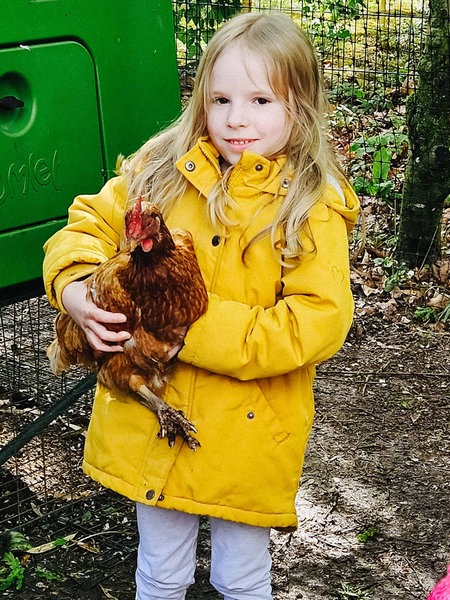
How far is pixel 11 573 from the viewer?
308 cm

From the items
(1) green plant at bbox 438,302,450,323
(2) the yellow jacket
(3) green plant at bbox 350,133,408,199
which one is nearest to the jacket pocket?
(2) the yellow jacket

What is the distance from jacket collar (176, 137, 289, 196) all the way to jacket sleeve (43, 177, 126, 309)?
0.22 metres

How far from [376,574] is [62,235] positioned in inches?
65.1

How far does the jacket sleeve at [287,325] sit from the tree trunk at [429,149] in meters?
3.66

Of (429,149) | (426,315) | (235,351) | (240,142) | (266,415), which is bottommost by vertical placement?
(426,315)

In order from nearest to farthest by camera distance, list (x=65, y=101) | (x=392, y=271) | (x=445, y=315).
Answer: (x=65, y=101) → (x=445, y=315) → (x=392, y=271)

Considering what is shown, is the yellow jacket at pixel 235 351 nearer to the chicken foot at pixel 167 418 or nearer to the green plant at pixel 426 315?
the chicken foot at pixel 167 418

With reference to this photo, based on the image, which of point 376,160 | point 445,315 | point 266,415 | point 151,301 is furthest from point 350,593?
point 376,160

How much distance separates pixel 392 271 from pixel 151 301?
3.77 meters

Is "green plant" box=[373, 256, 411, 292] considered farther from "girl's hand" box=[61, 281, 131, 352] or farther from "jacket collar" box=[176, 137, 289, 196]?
"girl's hand" box=[61, 281, 131, 352]

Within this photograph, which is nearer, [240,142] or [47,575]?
[240,142]

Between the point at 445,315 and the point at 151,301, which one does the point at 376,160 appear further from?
the point at 151,301

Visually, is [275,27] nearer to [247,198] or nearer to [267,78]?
[267,78]

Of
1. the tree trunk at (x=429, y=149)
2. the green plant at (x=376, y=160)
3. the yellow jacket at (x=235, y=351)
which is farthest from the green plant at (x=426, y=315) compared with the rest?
the yellow jacket at (x=235, y=351)
